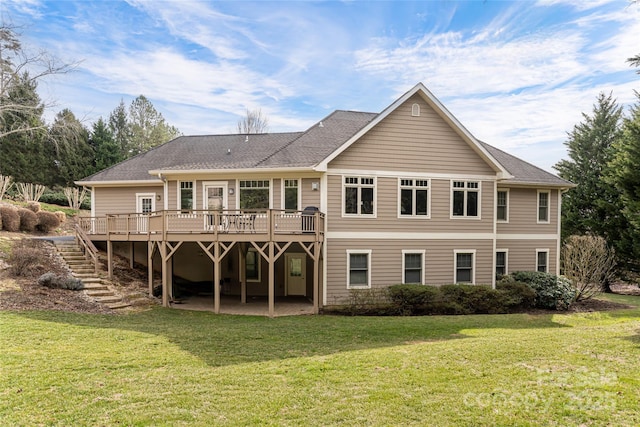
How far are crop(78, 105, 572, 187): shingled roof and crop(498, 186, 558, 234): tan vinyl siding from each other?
70 cm

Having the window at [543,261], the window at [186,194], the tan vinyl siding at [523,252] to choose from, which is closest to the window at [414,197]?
the tan vinyl siding at [523,252]

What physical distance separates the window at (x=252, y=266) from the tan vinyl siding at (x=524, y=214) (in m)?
10.8

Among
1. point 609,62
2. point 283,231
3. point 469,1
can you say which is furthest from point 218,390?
point 609,62

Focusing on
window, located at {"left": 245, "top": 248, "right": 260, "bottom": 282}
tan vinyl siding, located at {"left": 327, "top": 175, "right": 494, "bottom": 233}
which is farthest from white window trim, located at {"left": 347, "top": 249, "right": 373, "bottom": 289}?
window, located at {"left": 245, "top": 248, "right": 260, "bottom": 282}

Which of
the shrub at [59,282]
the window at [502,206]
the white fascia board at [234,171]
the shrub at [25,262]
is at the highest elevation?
the white fascia board at [234,171]

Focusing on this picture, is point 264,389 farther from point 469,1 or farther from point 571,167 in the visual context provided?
point 571,167

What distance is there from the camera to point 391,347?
28.6 feet

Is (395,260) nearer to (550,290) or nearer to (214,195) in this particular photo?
(550,290)

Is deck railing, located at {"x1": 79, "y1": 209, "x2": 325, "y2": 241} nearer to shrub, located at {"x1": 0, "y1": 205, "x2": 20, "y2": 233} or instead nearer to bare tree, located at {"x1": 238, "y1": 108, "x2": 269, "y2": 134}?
shrub, located at {"x1": 0, "y1": 205, "x2": 20, "y2": 233}

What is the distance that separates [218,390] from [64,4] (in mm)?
13129

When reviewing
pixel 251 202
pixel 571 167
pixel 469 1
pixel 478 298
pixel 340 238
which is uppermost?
pixel 469 1

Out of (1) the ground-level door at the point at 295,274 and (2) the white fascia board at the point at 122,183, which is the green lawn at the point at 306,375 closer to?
(1) the ground-level door at the point at 295,274

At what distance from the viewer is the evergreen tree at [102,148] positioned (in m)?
37.4

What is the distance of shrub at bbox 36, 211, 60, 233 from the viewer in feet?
70.1
